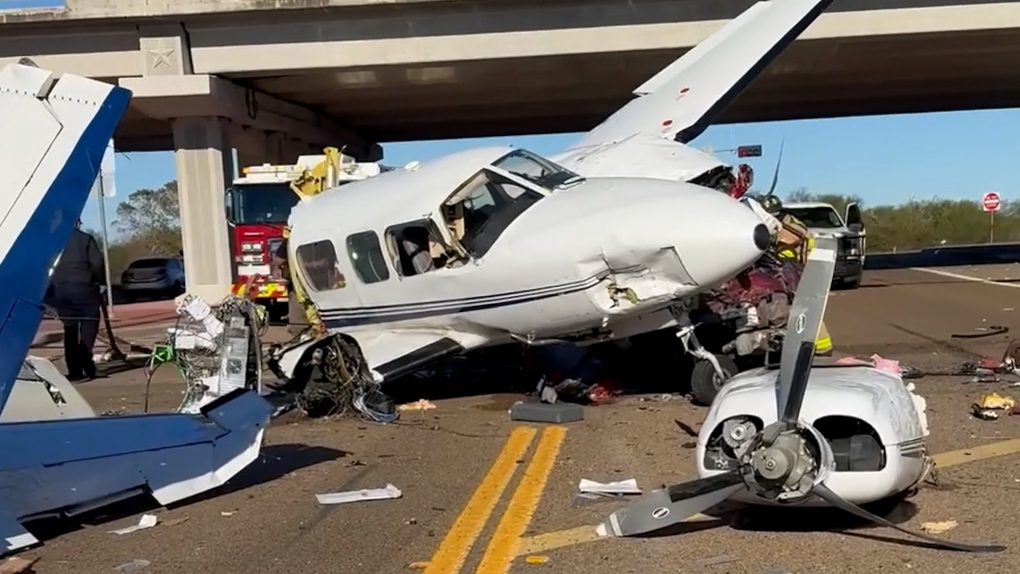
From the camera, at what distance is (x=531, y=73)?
25.6 m

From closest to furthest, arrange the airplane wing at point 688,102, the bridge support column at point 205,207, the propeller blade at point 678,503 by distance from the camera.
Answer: the propeller blade at point 678,503
the airplane wing at point 688,102
the bridge support column at point 205,207

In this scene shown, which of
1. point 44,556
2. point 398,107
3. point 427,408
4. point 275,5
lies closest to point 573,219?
point 427,408

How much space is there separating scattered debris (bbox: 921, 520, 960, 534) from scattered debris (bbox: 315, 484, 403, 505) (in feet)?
11.1

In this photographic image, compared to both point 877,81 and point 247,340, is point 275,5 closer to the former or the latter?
point 247,340

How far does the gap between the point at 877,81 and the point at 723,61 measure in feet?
58.1

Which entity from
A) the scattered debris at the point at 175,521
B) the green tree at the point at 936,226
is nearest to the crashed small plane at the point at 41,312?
the scattered debris at the point at 175,521

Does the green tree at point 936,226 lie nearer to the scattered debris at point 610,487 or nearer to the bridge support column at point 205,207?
the bridge support column at point 205,207

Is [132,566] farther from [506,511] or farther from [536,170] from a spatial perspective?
[536,170]

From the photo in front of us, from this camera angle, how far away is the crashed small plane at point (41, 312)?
5.60 meters

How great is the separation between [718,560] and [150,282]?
3415 centimetres

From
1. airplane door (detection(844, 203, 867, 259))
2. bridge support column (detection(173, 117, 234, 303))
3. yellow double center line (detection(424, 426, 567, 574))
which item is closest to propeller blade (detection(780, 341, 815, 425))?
yellow double center line (detection(424, 426, 567, 574))

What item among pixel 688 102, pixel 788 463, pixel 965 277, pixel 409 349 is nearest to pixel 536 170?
pixel 409 349

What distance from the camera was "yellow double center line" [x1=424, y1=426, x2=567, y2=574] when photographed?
5.46 metres

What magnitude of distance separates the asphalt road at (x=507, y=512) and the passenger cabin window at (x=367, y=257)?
1532 mm
